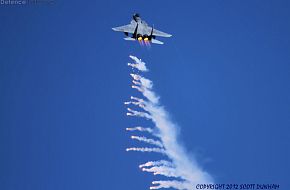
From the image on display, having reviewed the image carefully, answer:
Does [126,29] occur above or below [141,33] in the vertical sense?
above

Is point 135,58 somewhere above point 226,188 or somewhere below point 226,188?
above

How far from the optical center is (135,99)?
189 ft

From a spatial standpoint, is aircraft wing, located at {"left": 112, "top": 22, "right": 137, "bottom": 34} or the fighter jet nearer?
the fighter jet

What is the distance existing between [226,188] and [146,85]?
13417mm

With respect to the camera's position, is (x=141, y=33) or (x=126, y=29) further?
(x=126, y=29)

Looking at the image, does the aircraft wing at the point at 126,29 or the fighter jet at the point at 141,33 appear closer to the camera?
the fighter jet at the point at 141,33

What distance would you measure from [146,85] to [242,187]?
46.6 ft

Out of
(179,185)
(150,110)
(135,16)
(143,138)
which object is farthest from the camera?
(135,16)

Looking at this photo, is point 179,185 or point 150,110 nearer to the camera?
point 179,185

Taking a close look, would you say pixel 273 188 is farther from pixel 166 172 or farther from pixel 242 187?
pixel 166 172

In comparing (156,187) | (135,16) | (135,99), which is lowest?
(156,187)

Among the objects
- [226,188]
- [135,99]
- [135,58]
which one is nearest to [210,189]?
[226,188]

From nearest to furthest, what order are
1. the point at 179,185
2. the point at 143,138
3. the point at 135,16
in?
the point at 179,185 → the point at 143,138 → the point at 135,16

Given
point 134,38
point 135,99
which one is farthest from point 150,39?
point 135,99
